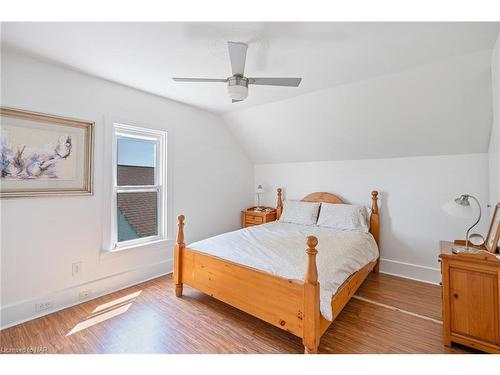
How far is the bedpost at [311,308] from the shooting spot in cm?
147

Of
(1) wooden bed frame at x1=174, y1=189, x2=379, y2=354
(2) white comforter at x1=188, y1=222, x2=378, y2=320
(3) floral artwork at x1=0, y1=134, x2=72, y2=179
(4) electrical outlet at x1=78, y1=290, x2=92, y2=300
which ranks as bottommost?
(4) electrical outlet at x1=78, y1=290, x2=92, y2=300

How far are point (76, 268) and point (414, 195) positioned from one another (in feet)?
13.3

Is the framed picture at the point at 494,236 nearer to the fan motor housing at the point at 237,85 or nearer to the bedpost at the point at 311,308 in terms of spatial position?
the bedpost at the point at 311,308

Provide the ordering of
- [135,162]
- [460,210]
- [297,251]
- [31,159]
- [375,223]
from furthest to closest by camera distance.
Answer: [375,223], [135,162], [297,251], [31,159], [460,210]

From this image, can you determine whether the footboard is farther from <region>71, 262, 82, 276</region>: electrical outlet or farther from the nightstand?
the nightstand

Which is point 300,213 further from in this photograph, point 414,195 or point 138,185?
point 138,185

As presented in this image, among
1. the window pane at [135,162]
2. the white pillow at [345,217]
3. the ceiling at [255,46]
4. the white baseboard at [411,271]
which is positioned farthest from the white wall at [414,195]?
the window pane at [135,162]

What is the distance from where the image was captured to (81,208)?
230 centimetres

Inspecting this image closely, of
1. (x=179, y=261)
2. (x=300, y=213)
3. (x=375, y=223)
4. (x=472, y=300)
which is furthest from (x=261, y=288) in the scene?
(x=375, y=223)

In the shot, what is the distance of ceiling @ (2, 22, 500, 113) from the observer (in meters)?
1.55

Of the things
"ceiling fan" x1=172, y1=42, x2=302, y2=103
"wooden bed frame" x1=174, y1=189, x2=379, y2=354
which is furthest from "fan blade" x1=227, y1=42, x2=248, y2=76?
"wooden bed frame" x1=174, y1=189, x2=379, y2=354

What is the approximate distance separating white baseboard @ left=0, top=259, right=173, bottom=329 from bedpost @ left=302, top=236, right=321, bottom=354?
213 centimetres

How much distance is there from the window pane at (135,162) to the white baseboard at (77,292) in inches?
43.3
